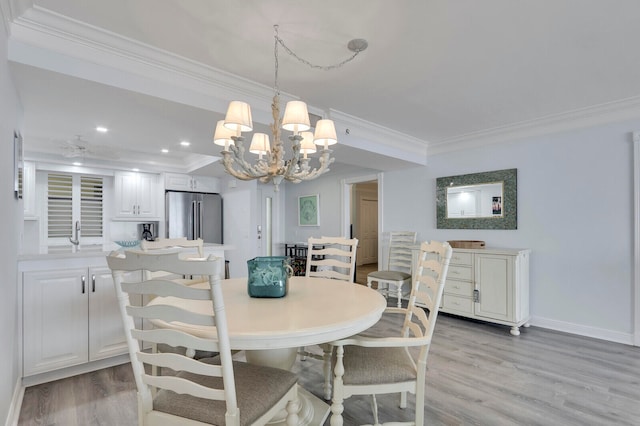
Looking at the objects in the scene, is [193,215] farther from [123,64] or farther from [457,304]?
[457,304]

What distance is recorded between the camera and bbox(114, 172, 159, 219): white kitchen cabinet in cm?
527

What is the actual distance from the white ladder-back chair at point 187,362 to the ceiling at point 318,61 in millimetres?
1488

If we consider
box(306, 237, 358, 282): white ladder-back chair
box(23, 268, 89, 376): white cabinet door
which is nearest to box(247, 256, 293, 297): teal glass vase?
box(306, 237, 358, 282): white ladder-back chair

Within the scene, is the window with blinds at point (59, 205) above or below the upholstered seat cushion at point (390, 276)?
above

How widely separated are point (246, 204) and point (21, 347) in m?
Answer: 3.76

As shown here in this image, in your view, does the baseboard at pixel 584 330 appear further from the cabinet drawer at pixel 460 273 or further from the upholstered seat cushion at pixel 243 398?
the upholstered seat cushion at pixel 243 398

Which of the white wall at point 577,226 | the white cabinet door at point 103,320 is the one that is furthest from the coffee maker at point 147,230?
the white wall at point 577,226

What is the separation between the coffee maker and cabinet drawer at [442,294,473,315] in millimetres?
4757

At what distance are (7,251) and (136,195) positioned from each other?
3.91 meters

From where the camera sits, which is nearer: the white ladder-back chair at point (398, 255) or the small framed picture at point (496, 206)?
the small framed picture at point (496, 206)

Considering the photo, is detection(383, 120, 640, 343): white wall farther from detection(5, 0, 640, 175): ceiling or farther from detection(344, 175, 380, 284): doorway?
detection(344, 175, 380, 284): doorway

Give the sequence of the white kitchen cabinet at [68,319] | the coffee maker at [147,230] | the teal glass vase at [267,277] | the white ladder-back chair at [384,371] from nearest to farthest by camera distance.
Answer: the white ladder-back chair at [384,371] → the teal glass vase at [267,277] → the white kitchen cabinet at [68,319] → the coffee maker at [147,230]

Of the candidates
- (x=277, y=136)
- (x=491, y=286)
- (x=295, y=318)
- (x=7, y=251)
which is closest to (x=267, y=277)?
(x=295, y=318)

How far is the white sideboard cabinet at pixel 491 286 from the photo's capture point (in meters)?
3.47
